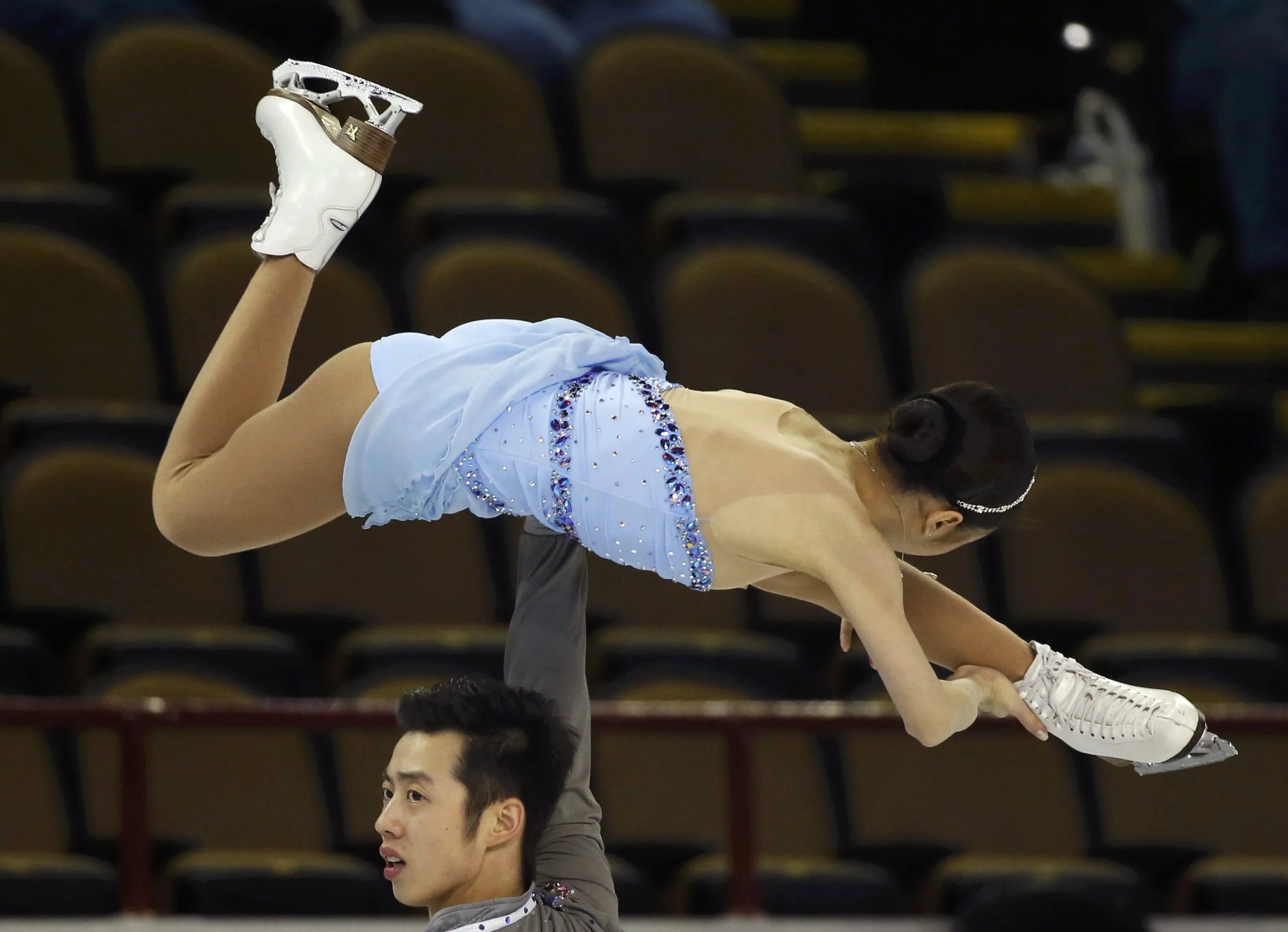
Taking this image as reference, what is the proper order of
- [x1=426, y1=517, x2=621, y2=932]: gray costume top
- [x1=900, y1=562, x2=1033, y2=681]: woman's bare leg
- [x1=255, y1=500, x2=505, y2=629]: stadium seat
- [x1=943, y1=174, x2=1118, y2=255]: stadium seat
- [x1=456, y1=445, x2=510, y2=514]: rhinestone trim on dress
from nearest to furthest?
[x1=426, y1=517, x2=621, y2=932]: gray costume top
[x1=456, y1=445, x2=510, y2=514]: rhinestone trim on dress
[x1=900, y1=562, x2=1033, y2=681]: woman's bare leg
[x1=255, y1=500, x2=505, y2=629]: stadium seat
[x1=943, y1=174, x2=1118, y2=255]: stadium seat

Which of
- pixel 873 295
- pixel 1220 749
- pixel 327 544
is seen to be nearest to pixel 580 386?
pixel 1220 749

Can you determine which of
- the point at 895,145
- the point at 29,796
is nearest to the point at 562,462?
the point at 29,796

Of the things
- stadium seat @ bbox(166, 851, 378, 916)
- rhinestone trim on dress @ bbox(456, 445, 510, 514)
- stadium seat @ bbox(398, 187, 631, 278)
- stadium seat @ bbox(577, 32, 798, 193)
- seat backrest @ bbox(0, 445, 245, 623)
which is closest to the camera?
rhinestone trim on dress @ bbox(456, 445, 510, 514)

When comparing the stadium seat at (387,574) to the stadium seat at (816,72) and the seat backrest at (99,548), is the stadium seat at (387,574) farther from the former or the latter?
the stadium seat at (816,72)

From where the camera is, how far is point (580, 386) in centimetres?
279

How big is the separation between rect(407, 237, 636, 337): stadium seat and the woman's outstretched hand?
7.05 feet

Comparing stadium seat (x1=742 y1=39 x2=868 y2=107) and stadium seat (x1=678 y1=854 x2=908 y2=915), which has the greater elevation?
stadium seat (x1=742 y1=39 x2=868 y2=107)

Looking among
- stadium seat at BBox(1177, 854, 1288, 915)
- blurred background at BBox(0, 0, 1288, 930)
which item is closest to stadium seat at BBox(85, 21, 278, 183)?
blurred background at BBox(0, 0, 1288, 930)

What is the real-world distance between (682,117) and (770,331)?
91 centimetres

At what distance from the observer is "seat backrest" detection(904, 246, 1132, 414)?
516cm

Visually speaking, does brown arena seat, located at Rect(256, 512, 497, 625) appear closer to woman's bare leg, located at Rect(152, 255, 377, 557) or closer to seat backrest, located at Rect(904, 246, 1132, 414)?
seat backrest, located at Rect(904, 246, 1132, 414)

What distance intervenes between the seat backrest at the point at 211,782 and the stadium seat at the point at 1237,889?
177cm

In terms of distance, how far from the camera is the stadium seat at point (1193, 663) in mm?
4391

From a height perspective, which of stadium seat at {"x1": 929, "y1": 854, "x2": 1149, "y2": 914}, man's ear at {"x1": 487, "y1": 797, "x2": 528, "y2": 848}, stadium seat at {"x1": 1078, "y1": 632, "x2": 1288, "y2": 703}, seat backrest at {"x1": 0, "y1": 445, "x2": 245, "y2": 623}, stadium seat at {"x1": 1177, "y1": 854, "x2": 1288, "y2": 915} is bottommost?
stadium seat at {"x1": 1177, "y1": 854, "x2": 1288, "y2": 915}
